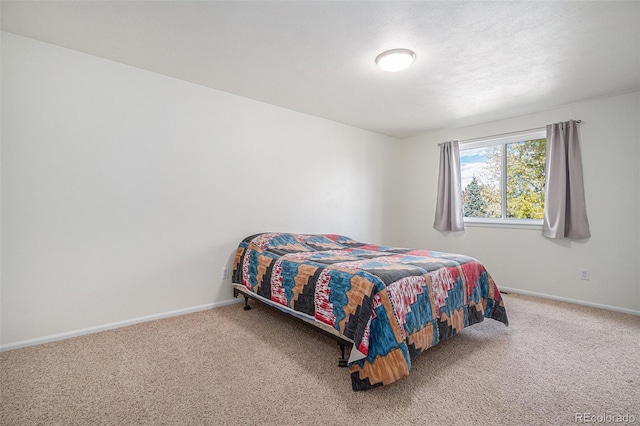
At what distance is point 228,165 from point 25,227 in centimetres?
169

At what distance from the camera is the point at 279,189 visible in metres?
3.65

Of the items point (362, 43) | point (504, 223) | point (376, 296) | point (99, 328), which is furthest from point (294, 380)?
point (504, 223)

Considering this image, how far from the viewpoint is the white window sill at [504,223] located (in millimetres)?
3718

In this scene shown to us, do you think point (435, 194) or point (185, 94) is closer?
point (185, 94)

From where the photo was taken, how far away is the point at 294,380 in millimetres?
1776

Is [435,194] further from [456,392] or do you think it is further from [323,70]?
[456,392]

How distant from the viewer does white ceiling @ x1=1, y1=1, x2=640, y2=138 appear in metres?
1.87

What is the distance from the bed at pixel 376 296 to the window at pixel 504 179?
75.1 inches

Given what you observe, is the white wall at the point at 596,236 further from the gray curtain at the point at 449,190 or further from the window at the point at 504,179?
the gray curtain at the point at 449,190

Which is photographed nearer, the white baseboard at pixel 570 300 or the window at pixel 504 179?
the white baseboard at pixel 570 300

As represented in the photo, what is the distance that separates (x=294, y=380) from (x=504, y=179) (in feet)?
12.6

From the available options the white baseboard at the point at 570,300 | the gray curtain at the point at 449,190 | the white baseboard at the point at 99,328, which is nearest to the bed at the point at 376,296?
the white baseboard at the point at 99,328

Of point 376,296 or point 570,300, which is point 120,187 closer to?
point 376,296

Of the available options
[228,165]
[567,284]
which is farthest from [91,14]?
[567,284]
